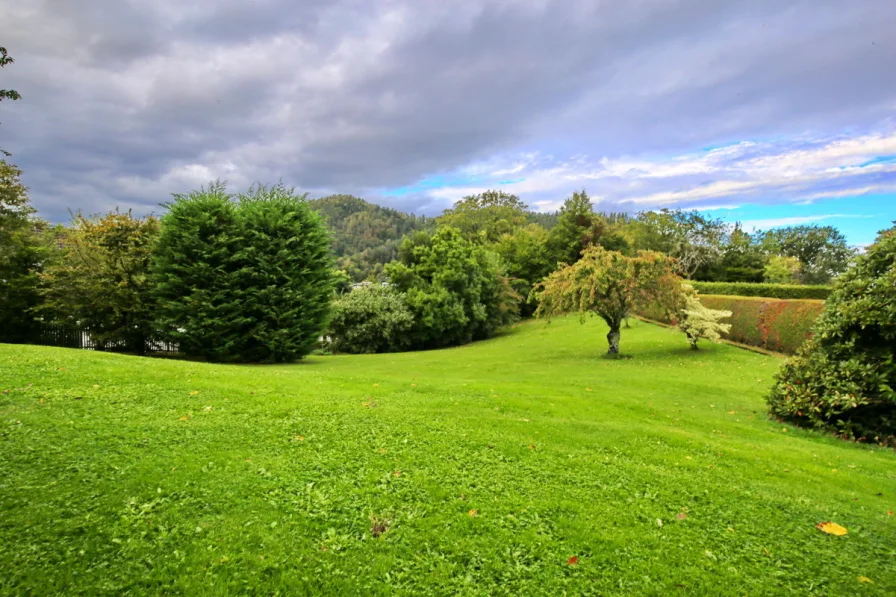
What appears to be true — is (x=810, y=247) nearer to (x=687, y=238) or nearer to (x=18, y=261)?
(x=687, y=238)

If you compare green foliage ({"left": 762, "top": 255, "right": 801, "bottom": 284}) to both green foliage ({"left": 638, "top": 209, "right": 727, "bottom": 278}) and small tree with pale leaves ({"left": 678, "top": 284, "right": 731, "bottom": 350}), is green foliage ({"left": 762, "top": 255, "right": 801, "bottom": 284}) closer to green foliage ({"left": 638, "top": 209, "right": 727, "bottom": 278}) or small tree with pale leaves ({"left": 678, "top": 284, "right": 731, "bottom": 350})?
green foliage ({"left": 638, "top": 209, "right": 727, "bottom": 278})

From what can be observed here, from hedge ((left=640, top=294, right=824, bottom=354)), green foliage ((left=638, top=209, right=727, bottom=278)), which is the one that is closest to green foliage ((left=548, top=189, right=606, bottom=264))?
green foliage ((left=638, top=209, right=727, bottom=278))

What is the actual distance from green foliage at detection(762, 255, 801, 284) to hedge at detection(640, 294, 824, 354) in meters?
24.3

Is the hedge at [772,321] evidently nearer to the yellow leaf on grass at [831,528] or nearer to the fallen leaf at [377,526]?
the yellow leaf on grass at [831,528]

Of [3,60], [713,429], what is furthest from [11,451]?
[713,429]

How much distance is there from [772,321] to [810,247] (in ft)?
148

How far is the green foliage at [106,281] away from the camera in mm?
19062

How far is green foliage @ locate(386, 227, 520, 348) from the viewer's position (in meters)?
31.7

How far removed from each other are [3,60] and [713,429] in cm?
1231

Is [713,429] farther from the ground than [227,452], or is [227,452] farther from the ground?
[227,452]

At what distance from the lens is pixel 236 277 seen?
61.9 feet

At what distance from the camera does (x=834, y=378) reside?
30.7 ft

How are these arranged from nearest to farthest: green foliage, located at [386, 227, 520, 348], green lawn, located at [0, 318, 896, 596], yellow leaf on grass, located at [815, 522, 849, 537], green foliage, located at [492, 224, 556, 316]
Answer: green lawn, located at [0, 318, 896, 596] → yellow leaf on grass, located at [815, 522, 849, 537] → green foliage, located at [386, 227, 520, 348] → green foliage, located at [492, 224, 556, 316]

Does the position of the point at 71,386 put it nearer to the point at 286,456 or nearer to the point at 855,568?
the point at 286,456
